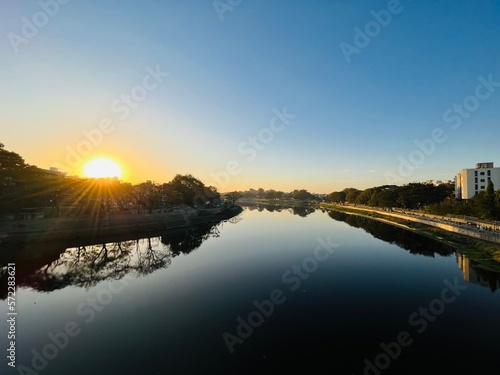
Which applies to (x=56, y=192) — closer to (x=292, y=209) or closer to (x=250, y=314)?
(x=250, y=314)

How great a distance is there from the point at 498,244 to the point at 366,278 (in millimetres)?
18318

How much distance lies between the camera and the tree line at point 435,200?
39.5m

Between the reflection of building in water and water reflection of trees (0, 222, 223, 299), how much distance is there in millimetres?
29289

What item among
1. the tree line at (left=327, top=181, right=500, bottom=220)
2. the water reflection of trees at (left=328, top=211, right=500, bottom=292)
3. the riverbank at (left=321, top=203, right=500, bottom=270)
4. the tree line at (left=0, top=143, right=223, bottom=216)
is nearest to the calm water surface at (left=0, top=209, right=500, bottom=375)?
the water reflection of trees at (left=328, top=211, right=500, bottom=292)

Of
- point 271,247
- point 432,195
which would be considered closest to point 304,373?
point 271,247

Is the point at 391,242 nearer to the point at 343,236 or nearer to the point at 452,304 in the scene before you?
the point at 343,236

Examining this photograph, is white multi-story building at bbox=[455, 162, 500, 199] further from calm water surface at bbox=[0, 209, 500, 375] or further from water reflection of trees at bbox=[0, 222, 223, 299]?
water reflection of trees at bbox=[0, 222, 223, 299]

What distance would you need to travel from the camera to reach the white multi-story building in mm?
75312

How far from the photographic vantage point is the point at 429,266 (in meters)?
26.7

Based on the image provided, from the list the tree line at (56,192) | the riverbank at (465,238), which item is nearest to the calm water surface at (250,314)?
the riverbank at (465,238)

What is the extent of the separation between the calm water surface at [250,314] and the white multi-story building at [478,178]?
66.9m

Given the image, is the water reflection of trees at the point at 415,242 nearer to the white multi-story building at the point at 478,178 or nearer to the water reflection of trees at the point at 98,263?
the water reflection of trees at the point at 98,263

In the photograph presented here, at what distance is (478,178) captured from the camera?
255 ft

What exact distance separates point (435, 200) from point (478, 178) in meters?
15.8
